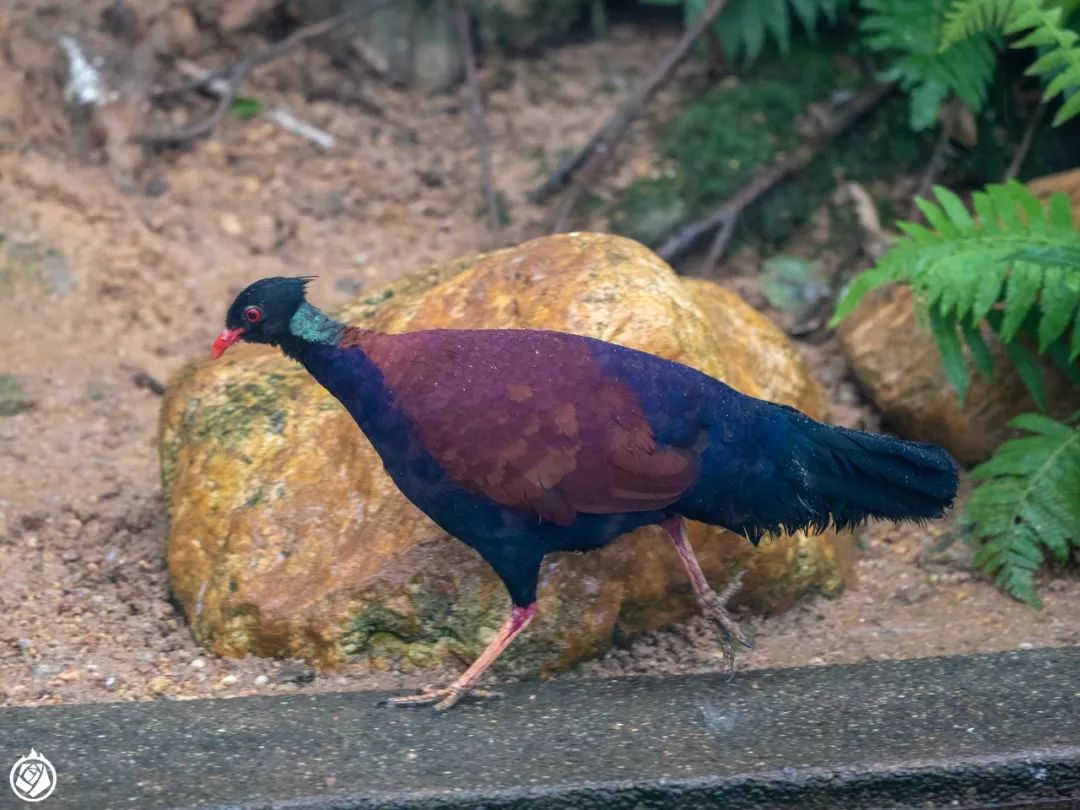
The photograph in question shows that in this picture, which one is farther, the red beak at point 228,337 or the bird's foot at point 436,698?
the red beak at point 228,337

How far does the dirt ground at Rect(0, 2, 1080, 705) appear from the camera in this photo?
3646 millimetres

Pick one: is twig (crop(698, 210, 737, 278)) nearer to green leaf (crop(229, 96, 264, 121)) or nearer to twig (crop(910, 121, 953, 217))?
twig (crop(910, 121, 953, 217))

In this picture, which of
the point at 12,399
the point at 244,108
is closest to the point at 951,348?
the point at 12,399

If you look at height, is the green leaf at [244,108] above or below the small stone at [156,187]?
above

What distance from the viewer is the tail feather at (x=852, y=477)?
128 inches

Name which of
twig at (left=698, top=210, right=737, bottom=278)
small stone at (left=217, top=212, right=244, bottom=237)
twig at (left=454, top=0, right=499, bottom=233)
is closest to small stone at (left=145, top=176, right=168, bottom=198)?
small stone at (left=217, top=212, right=244, bottom=237)

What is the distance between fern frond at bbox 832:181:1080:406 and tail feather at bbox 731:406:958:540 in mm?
844

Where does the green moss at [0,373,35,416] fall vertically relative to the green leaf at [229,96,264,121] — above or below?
below

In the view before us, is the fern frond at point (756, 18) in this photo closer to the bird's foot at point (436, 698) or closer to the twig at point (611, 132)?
the twig at point (611, 132)

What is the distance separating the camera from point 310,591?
349 centimetres

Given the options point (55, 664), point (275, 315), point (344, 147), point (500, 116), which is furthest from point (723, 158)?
point (55, 664)

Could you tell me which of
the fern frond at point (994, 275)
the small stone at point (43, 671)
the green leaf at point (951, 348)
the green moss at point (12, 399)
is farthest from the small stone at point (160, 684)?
the green leaf at point (951, 348)

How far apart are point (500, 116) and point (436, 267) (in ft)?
7.88

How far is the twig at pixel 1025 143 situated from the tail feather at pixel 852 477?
274 cm
